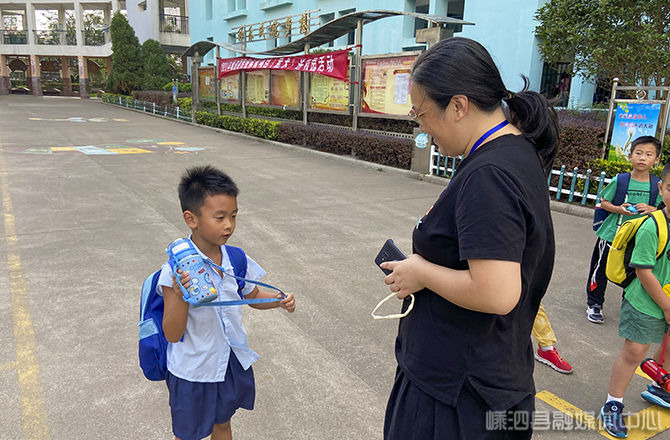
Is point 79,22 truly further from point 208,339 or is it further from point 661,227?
point 661,227

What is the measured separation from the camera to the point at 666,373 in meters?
2.94

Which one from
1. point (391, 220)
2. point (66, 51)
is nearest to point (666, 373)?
point (391, 220)

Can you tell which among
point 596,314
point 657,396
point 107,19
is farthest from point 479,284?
point 107,19

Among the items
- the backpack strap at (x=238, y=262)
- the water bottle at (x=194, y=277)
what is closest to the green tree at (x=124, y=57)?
the backpack strap at (x=238, y=262)

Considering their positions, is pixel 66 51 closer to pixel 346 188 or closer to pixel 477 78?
pixel 346 188

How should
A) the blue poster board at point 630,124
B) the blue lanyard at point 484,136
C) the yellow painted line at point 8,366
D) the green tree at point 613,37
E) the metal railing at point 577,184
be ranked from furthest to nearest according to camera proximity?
1. the green tree at point 613,37
2. the metal railing at point 577,184
3. the blue poster board at point 630,124
4. the yellow painted line at point 8,366
5. the blue lanyard at point 484,136

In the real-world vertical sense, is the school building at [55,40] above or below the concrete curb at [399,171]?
above

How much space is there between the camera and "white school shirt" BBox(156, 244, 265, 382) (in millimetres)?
1974

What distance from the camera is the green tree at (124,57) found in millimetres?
33562

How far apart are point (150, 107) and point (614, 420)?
29999 millimetres

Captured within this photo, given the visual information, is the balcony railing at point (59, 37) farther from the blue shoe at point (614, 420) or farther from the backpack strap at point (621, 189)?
the blue shoe at point (614, 420)

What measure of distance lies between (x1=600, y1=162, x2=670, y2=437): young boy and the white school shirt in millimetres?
2021

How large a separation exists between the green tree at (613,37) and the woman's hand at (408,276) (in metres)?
9.27

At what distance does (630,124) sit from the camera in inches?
304
